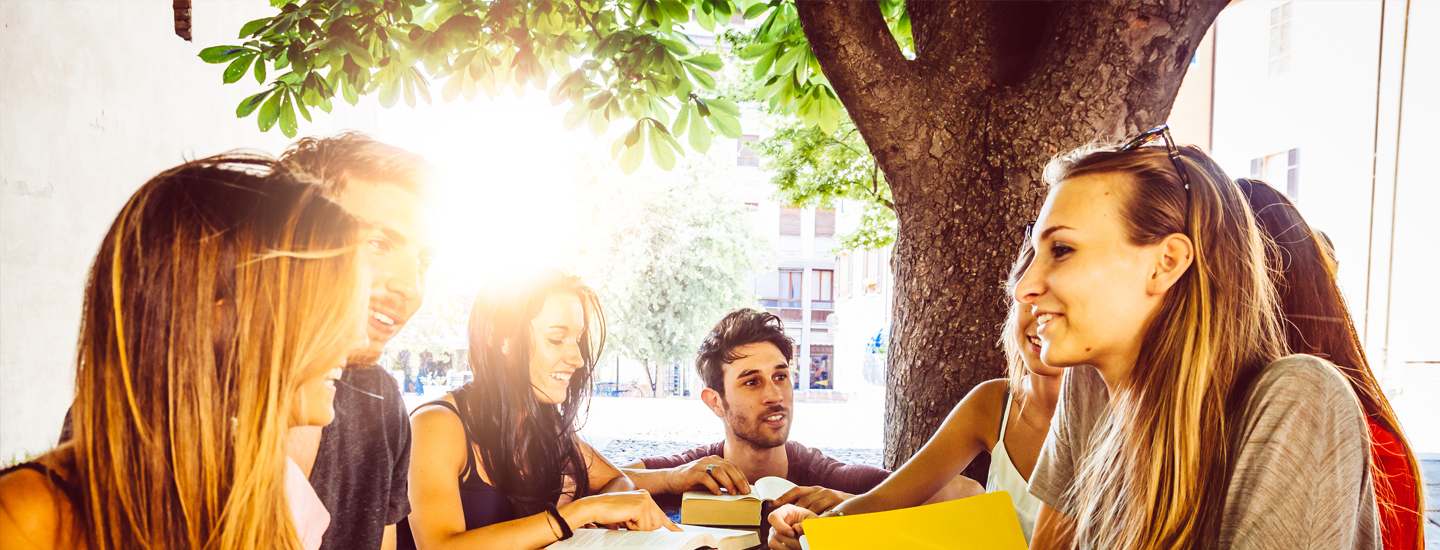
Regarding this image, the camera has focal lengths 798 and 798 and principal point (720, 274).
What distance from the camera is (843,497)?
2.39 meters

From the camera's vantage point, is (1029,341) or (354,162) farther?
(1029,341)

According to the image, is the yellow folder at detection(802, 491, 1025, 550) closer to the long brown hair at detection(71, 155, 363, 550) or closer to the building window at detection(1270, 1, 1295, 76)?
the long brown hair at detection(71, 155, 363, 550)

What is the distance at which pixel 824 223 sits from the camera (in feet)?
85.7

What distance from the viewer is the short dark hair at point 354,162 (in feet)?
5.93

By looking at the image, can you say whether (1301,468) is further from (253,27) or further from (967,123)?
(253,27)

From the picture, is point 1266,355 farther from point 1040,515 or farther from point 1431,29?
point 1431,29

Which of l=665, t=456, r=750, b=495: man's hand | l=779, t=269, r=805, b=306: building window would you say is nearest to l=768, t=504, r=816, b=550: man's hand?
l=665, t=456, r=750, b=495: man's hand

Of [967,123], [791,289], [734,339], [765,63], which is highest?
[765,63]

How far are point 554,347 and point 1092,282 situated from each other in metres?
1.48

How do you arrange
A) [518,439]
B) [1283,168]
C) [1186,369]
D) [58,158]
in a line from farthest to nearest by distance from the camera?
1. [1283,168]
2. [58,158]
3. [518,439]
4. [1186,369]

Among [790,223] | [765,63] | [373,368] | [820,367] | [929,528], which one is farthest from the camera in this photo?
[820,367]

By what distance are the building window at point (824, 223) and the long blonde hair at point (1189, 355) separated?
79.5 ft

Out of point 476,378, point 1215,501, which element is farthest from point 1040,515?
point 476,378

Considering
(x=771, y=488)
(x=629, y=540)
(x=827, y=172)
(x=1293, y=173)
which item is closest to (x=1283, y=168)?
→ (x=1293, y=173)
